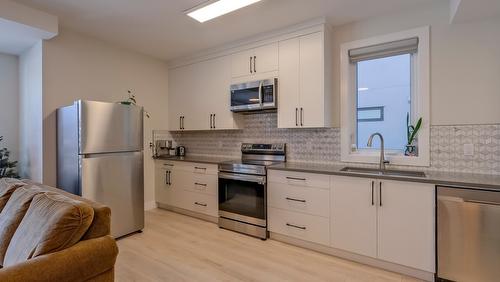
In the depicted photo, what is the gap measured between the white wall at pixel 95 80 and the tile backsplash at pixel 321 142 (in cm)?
74

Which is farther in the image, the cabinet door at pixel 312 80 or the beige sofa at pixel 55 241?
the cabinet door at pixel 312 80

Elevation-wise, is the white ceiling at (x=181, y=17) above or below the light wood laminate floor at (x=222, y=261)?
above

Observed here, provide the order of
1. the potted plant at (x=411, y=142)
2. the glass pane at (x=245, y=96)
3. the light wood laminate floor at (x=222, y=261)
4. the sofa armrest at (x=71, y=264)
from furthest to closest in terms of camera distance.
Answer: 1. the glass pane at (x=245, y=96)
2. the potted plant at (x=411, y=142)
3. the light wood laminate floor at (x=222, y=261)
4. the sofa armrest at (x=71, y=264)

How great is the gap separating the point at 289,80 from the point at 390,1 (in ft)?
3.99

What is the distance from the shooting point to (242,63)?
345 centimetres

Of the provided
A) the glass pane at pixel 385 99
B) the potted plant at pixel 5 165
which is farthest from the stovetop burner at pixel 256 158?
the potted plant at pixel 5 165

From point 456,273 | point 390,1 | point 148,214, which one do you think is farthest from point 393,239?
point 148,214

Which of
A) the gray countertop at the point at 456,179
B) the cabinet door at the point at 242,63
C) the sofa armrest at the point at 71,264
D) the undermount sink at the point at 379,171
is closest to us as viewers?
the sofa armrest at the point at 71,264

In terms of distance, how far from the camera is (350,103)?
3016 millimetres

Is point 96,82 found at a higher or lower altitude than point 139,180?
higher

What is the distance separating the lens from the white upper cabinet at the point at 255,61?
3180 mm

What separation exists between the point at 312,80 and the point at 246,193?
1.52m

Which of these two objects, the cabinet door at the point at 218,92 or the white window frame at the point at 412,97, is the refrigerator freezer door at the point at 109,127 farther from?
the white window frame at the point at 412,97

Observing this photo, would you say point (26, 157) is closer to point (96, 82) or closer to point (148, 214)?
point (96, 82)
